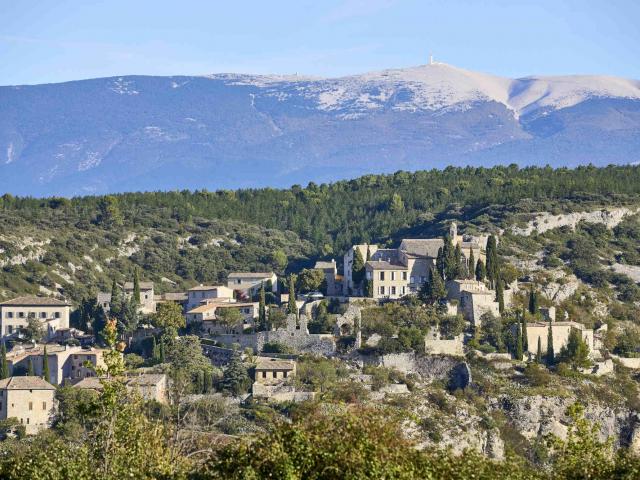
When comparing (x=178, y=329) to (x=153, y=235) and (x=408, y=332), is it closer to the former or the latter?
(x=408, y=332)

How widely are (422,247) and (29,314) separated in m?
26.0

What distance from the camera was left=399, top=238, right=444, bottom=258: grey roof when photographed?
320 ft

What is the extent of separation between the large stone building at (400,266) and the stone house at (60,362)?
60.6 feet

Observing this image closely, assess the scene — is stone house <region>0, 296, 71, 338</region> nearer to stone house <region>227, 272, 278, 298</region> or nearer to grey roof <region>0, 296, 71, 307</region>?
grey roof <region>0, 296, 71, 307</region>

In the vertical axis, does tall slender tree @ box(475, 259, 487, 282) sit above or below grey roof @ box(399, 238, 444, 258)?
below

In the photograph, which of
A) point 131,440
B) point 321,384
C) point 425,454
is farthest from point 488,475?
point 321,384

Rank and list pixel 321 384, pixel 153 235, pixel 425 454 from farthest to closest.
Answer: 1. pixel 153 235
2. pixel 321 384
3. pixel 425 454

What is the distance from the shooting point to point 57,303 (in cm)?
9700

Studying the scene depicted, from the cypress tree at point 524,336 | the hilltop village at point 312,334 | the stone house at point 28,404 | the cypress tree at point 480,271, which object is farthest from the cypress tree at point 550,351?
the stone house at point 28,404

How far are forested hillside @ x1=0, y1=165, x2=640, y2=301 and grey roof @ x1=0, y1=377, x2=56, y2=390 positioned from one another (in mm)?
25314

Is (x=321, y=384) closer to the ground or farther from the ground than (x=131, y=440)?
closer to the ground

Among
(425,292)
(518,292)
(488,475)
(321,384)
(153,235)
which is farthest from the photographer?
(153,235)

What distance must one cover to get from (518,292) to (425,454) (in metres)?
53.8

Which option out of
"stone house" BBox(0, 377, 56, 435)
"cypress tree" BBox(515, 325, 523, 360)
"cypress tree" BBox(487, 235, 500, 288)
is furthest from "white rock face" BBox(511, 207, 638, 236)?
"stone house" BBox(0, 377, 56, 435)
